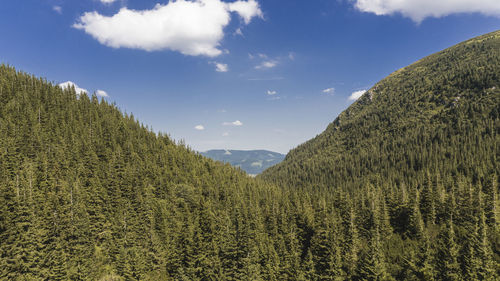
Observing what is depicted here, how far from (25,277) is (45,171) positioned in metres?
38.9

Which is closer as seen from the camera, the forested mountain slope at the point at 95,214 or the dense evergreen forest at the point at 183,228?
the dense evergreen forest at the point at 183,228

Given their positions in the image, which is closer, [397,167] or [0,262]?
[0,262]

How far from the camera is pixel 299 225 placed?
271 ft

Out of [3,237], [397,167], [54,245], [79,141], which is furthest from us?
[397,167]

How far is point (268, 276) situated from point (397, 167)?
180m

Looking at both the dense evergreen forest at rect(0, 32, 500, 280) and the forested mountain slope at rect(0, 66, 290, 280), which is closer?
the dense evergreen forest at rect(0, 32, 500, 280)

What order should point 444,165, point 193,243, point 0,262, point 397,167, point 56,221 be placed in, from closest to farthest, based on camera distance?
point 0,262 → point 56,221 → point 193,243 → point 444,165 → point 397,167

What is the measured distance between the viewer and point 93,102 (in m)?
180

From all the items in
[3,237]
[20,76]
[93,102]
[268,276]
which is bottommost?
[268,276]

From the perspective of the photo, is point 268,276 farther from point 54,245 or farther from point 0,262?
point 0,262

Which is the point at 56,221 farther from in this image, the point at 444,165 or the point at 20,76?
the point at 444,165

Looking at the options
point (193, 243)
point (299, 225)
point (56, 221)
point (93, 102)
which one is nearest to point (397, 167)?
point (299, 225)

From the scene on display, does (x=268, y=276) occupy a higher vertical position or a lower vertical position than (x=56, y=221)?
lower

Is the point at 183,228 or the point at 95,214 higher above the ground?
the point at 95,214
